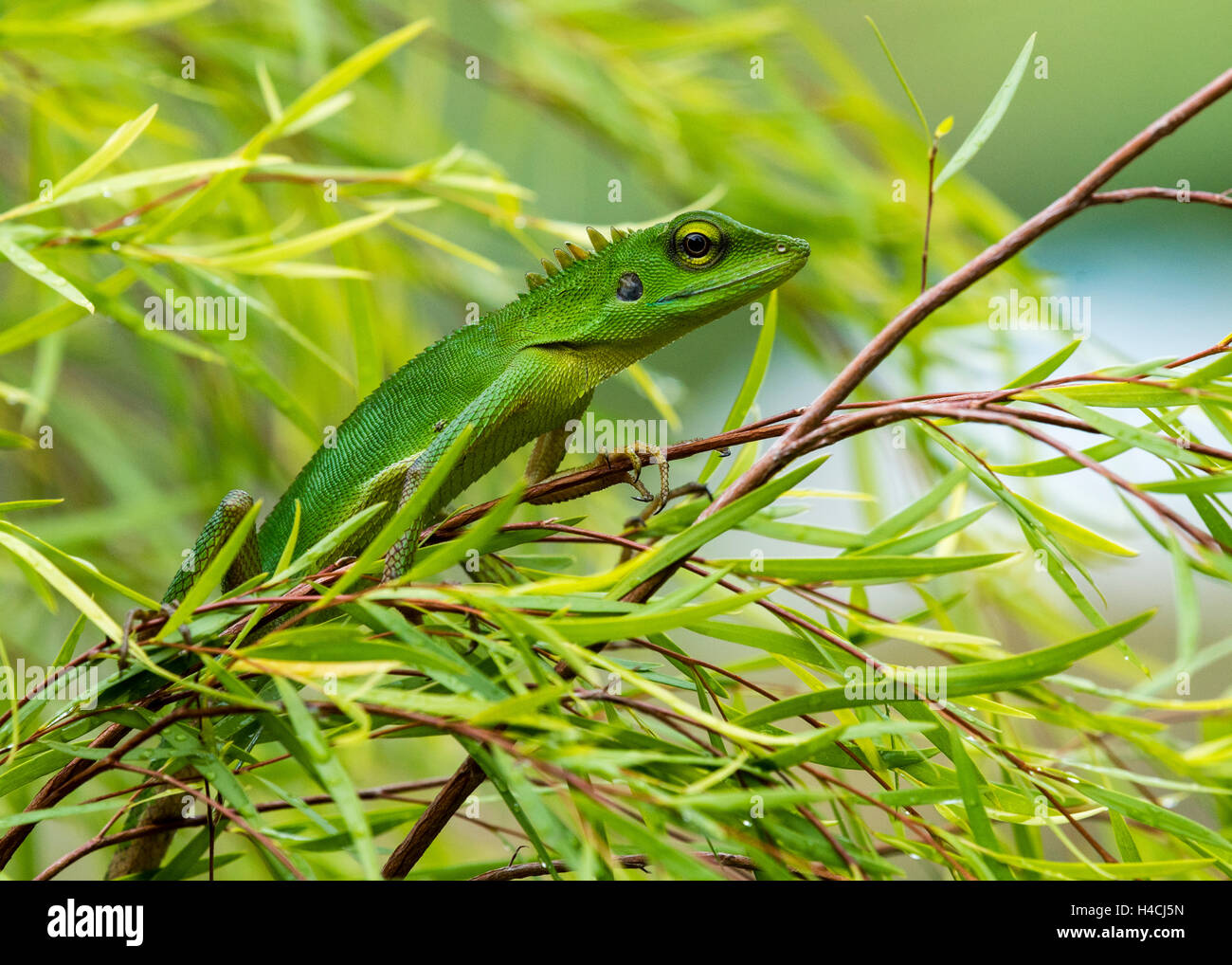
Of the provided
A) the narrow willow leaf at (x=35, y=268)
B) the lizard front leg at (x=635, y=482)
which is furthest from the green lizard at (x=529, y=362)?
the narrow willow leaf at (x=35, y=268)

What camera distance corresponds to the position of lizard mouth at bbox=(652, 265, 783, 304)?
4.23 ft

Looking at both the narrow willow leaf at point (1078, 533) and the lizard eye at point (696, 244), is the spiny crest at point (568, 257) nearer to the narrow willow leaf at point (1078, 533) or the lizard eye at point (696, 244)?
the lizard eye at point (696, 244)

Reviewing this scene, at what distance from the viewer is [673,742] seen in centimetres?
73

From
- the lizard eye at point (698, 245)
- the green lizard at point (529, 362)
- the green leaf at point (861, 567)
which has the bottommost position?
the green leaf at point (861, 567)

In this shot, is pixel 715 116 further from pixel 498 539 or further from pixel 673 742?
pixel 673 742

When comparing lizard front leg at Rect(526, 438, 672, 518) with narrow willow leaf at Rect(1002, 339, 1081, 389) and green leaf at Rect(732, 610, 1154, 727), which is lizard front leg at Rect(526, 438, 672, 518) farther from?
narrow willow leaf at Rect(1002, 339, 1081, 389)

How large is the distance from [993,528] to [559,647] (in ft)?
4.90

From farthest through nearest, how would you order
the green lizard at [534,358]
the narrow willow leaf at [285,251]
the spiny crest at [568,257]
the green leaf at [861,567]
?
the spiny crest at [568,257]
the green lizard at [534,358]
the narrow willow leaf at [285,251]
the green leaf at [861,567]

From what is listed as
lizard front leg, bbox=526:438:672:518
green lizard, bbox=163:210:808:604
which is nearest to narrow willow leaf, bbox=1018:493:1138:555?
lizard front leg, bbox=526:438:672:518

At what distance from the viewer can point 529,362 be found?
1.33 meters

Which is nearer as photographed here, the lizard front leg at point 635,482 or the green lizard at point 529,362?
the lizard front leg at point 635,482

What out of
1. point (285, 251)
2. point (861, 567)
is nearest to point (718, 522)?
point (861, 567)

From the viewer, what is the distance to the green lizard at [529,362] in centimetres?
130
